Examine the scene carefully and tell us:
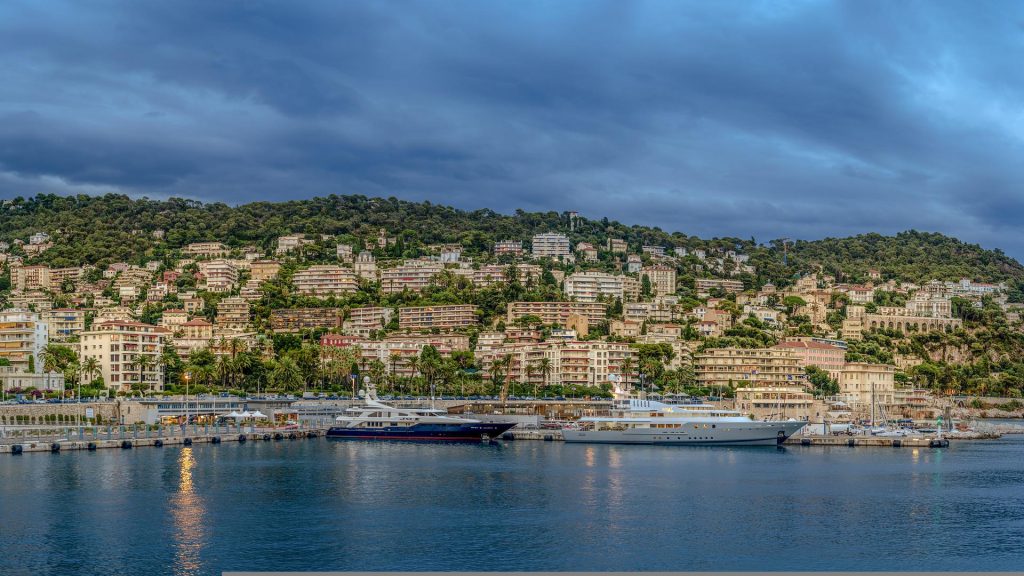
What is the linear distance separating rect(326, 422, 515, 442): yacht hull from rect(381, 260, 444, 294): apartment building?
84.8m

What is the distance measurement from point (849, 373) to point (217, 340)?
8350 cm

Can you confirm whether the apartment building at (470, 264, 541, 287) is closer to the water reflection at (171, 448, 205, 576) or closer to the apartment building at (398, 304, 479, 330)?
the apartment building at (398, 304, 479, 330)

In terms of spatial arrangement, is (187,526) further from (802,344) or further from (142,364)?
(802,344)

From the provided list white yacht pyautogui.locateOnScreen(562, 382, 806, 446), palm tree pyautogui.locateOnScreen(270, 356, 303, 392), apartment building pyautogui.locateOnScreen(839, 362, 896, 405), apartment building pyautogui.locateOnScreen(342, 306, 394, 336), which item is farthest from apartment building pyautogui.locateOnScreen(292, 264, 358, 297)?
white yacht pyautogui.locateOnScreen(562, 382, 806, 446)

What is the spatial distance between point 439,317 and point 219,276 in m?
40.5

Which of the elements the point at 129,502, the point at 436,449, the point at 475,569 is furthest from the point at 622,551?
the point at 436,449

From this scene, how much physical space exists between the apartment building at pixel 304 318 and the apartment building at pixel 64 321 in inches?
1022

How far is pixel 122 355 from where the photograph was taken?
125 meters

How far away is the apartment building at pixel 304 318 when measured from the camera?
172125mm

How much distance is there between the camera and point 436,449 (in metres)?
91.9

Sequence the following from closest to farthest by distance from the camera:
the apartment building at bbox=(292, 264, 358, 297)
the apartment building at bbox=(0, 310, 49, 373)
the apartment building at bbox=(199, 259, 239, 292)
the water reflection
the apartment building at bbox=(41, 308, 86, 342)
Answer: the water reflection → the apartment building at bbox=(0, 310, 49, 373) → the apartment building at bbox=(41, 308, 86, 342) → the apartment building at bbox=(292, 264, 358, 297) → the apartment building at bbox=(199, 259, 239, 292)

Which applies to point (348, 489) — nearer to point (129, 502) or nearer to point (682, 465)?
point (129, 502)

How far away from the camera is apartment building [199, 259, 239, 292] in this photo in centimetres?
18912

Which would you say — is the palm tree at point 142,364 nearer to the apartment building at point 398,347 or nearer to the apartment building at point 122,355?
the apartment building at point 122,355
